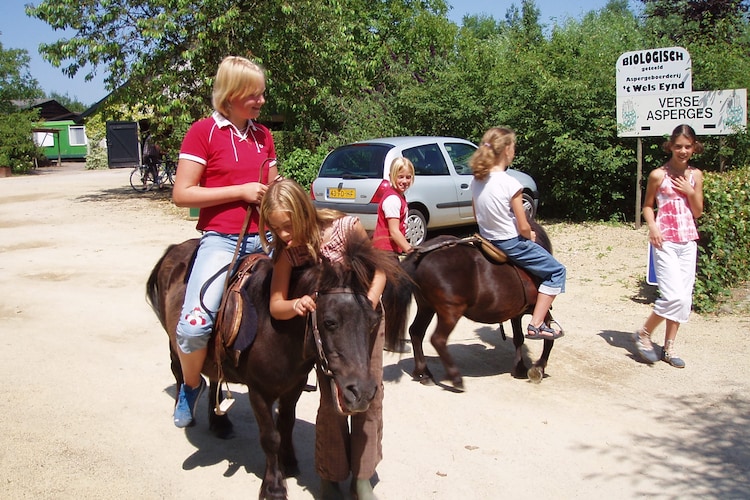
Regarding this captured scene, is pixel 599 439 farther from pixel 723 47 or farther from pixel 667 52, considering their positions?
pixel 723 47

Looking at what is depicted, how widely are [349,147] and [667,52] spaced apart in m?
5.32

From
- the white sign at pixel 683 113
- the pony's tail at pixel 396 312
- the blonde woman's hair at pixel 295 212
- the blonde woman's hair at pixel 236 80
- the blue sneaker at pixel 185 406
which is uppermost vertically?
the white sign at pixel 683 113

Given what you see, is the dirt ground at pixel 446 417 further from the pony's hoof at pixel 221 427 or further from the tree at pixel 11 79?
the tree at pixel 11 79

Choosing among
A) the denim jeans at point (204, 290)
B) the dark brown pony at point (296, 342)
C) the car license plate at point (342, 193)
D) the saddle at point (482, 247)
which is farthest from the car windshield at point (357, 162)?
the denim jeans at point (204, 290)

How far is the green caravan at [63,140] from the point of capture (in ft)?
142

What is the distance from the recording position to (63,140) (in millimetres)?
44344

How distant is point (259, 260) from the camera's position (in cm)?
371

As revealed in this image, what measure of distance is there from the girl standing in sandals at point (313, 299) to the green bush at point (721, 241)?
4974 millimetres

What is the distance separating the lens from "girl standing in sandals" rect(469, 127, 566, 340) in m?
5.19

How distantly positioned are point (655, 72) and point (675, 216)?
19.7 feet

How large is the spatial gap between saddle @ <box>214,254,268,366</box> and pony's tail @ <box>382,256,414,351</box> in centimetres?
123

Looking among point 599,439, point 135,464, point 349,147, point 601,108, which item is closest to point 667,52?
point 601,108

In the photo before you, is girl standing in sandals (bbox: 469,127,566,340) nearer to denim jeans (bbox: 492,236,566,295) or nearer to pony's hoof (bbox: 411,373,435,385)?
denim jeans (bbox: 492,236,566,295)

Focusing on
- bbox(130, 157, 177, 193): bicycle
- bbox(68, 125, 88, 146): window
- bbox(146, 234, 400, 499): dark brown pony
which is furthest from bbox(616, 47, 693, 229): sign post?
bbox(68, 125, 88, 146): window
